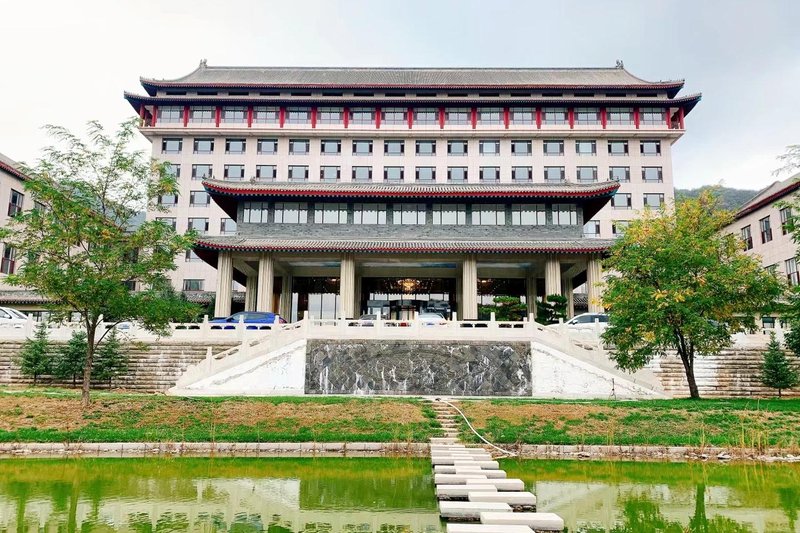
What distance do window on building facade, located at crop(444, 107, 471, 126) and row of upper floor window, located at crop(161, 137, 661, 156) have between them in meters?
1.73

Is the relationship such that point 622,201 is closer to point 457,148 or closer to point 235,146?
point 457,148

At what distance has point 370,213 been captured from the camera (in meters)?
38.3

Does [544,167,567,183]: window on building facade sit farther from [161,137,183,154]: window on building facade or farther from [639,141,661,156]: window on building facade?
[161,137,183,154]: window on building facade

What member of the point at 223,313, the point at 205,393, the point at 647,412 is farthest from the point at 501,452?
the point at 223,313

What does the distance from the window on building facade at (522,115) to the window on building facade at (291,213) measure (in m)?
23.3

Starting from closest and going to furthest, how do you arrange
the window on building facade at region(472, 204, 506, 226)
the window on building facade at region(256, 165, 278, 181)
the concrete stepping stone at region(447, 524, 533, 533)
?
the concrete stepping stone at region(447, 524, 533, 533) < the window on building facade at region(472, 204, 506, 226) < the window on building facade at region(256, 165, 278, 181)

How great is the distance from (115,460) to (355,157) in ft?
132

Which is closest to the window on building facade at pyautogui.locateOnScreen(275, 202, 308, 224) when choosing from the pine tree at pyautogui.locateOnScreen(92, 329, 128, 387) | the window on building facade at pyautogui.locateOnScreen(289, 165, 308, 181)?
the window on building facade at pyautogui.locateOnScreen(289, 165, 308, 181)

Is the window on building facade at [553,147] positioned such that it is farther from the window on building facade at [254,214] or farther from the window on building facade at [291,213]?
the window on building facade at [254,214]

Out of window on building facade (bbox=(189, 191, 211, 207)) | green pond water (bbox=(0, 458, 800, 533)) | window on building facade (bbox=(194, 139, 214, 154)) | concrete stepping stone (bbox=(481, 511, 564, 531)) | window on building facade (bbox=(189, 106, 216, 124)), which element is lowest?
green pond water (bbox=(0, 458, 800, 533))

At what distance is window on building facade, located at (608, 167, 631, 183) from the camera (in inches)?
2013

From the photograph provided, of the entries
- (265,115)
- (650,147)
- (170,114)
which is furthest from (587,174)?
(170,114)

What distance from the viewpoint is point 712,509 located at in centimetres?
1010

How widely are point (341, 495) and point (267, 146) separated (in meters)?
45.2
